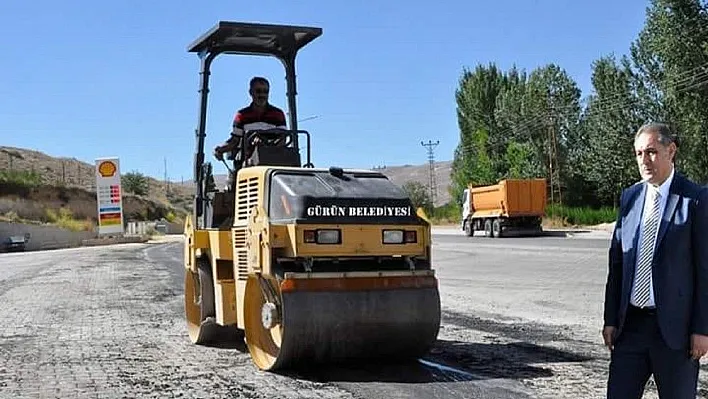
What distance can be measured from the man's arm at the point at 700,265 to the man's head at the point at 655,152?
8.2 inches

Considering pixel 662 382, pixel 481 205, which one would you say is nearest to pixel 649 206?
pixel 662 382

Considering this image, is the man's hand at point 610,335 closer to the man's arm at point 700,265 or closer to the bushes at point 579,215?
the man's arm at point 700,265

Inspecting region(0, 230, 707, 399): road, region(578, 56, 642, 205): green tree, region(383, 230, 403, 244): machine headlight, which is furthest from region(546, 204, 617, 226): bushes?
region(383, 230, 403, 244): machine headlight

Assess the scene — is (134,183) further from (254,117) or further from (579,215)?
(254,117)

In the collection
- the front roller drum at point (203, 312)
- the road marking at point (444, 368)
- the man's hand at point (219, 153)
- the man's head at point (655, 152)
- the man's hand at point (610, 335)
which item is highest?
the man's hand at point (219, 153)

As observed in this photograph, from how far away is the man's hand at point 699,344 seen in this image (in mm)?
3836

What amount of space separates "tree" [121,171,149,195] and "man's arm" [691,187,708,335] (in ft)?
323

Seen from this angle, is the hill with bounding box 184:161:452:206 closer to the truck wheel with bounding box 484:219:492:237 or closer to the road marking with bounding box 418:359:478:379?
the truck wheel with bounding box 484:219:492:237

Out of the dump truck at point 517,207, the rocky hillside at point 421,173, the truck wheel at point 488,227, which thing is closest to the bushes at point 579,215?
the truck wheel at point 488,227

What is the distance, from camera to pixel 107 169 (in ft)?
178

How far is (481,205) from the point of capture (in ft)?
142

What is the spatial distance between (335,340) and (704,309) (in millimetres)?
3648

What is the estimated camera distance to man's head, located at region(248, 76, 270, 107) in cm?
865

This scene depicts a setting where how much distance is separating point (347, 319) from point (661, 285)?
346cm
